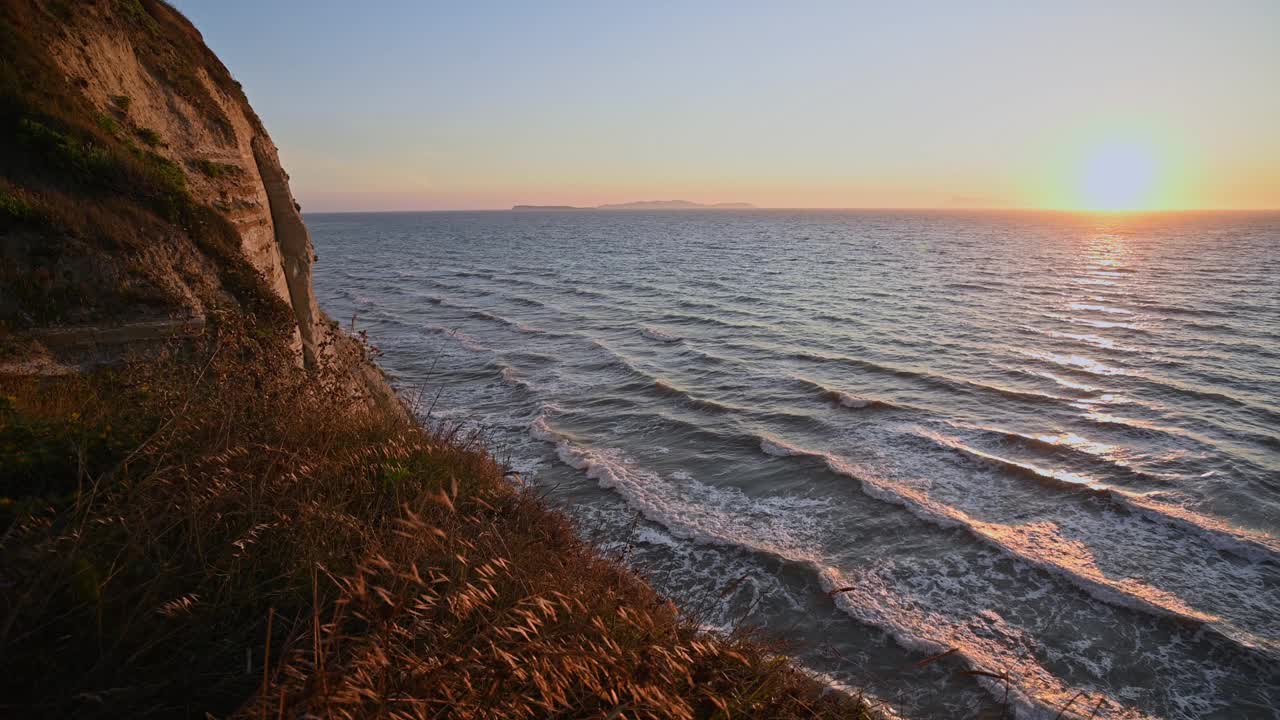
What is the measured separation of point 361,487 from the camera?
539cm

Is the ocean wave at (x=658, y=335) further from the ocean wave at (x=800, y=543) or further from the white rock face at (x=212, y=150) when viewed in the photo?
the white rock face at (x=212, y=150)

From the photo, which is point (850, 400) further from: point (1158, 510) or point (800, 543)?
point (800, 543)

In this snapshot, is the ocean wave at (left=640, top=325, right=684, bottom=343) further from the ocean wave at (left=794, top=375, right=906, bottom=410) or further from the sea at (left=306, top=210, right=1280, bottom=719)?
the ocean wave at (left=794, top=375, right=906, bottom=410)

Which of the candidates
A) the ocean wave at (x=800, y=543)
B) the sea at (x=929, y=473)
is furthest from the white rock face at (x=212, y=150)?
the ocean wave at (x=800, y=543)

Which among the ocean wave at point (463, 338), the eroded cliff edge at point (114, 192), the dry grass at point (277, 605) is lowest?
the ocean wave at point (463, 338)

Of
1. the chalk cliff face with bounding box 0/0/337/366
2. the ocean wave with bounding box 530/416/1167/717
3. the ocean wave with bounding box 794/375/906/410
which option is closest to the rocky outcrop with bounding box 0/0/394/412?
the chalk cliff face with bounding box 0/0/337/366

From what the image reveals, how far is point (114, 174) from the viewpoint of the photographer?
926 centimetres

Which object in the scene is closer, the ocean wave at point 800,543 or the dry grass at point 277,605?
the dry grass at point 277,605

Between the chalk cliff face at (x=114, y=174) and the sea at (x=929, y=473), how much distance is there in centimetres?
402

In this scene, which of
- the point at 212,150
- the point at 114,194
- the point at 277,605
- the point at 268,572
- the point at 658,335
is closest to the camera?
the point at 277,605

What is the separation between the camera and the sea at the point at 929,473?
7.96 meters

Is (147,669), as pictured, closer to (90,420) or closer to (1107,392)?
(90,420)

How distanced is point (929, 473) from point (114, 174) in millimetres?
14966

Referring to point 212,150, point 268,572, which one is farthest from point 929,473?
point 212,150
